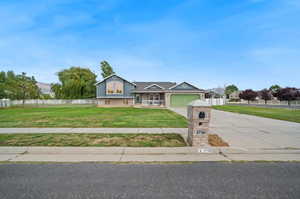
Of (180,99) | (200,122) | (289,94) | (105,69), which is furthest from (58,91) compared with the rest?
(289,94)

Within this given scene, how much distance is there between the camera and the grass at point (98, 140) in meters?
5.40

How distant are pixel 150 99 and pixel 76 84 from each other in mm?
29789

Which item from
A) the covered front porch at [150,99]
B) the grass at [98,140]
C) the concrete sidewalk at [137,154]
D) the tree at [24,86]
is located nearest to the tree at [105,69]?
the tree at [24,86]

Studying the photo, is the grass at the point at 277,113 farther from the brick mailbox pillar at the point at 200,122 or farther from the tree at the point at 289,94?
the tree at the point at 289,94

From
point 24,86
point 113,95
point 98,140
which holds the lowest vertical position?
point 98,140

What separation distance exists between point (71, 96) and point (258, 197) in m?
51.6

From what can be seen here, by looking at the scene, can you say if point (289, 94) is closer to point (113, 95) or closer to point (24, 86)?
point (113, 95)

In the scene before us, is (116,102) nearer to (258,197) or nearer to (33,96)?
(258,197)

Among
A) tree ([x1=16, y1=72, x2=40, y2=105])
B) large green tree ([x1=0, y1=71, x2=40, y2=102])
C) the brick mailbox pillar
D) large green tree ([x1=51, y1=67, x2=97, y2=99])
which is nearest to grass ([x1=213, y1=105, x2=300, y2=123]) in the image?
the brick mailbox pillar

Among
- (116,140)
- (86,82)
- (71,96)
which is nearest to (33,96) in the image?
(71,96)

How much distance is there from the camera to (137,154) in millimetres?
4723

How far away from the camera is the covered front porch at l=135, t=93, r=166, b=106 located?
27447mm

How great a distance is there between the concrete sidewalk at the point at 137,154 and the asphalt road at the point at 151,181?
39cm

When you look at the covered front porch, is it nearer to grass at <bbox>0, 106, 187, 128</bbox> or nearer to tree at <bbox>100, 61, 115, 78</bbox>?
grass at <bbox>0, 106, 187, 128</bbox>
